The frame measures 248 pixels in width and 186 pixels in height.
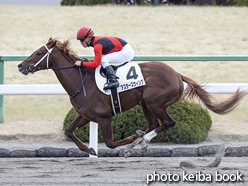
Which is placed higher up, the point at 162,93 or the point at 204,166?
the point at 162,93

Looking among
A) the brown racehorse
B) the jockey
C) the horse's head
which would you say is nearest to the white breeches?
the jockey

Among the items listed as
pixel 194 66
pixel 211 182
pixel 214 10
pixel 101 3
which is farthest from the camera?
pixel 101 3

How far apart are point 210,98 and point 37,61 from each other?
2.23m

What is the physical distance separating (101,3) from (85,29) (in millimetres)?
25151

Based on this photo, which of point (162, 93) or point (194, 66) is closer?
point (162, 93)

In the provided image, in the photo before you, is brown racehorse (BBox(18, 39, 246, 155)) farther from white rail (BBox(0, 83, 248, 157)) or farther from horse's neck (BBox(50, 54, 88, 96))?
white rail (BBox(0, 83, 248, 157))

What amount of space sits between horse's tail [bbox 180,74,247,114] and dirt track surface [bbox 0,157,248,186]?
2.10ft

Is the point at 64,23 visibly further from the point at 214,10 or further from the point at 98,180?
the point at 98,180

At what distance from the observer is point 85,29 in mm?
4457

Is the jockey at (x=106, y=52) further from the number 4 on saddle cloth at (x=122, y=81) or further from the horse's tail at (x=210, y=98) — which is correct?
the horse's tail at (x=210, y=98)

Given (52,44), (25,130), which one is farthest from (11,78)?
(52,44)

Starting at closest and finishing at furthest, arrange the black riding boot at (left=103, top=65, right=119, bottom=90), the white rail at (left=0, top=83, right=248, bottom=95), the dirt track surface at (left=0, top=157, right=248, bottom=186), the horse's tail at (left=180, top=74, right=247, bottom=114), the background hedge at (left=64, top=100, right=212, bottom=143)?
the dirt track surface at (left=0, top=157, right=248, bottom=186) → the black riding boot at (left=103, top=65, right=119, bottom=90) → the horse's tail at (left=180, top=74, right=247, bottom=114) → the white rail at (left=0, top=83, right=248, bottom=95) → the background hedge at (left=64, top=100, right=212, bottom=143)

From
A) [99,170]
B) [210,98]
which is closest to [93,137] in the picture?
[99,170]

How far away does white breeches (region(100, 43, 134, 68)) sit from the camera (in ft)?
14.5
